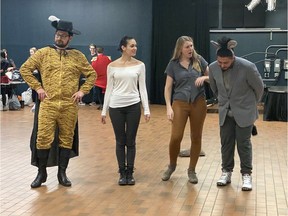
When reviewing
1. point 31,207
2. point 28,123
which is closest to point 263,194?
point 31,207

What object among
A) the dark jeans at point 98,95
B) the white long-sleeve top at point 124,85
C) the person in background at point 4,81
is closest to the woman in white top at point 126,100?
the white long-sleeve top at point 124,85

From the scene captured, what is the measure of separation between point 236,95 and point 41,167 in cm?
197

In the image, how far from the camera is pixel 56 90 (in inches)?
178

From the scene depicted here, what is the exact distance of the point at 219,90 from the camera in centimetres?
459

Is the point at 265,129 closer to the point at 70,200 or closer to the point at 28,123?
the point at 28,123

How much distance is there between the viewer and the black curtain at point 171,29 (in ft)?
44.8

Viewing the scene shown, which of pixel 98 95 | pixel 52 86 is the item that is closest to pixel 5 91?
pixel 98 95

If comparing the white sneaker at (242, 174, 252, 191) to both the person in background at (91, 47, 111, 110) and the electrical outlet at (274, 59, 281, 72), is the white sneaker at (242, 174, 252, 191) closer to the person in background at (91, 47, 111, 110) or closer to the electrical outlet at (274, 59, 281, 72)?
the person in background at (91, 47, 111, 110)

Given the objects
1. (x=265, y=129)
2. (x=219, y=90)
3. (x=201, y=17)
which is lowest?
(x=265, y=129)

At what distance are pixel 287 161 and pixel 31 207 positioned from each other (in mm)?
3352

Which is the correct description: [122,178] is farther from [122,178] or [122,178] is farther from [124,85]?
[124,85]

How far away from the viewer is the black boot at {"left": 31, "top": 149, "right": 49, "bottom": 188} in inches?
182

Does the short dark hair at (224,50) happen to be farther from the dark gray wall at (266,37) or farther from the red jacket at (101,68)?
the dark gray wall at (266,37)

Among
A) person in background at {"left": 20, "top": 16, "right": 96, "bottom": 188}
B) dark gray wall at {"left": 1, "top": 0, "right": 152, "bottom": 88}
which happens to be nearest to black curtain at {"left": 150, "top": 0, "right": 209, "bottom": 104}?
dark gray wall at {"left": 1, "top": 0, "right": 152, "bottom": 88}
